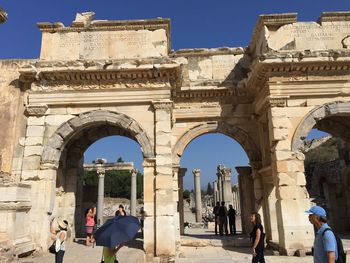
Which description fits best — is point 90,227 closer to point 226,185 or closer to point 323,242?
point 323,242

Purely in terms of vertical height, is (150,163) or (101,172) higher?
(101,172)

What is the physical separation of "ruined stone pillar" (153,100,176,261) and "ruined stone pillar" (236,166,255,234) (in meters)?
5.27

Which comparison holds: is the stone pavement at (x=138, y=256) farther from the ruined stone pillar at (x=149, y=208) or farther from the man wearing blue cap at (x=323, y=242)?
the man wearing blue cap at (x=323, y=242)

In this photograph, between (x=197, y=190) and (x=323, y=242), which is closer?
(x=323, y=242)

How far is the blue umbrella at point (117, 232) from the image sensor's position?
3.86 meters

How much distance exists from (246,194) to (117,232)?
9939mm

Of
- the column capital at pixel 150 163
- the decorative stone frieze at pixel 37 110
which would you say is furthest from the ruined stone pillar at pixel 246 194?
the decorative stone frieze at pixel 37 110

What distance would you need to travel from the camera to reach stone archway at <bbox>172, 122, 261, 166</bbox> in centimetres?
1148

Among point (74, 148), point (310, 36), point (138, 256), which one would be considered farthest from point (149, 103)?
point (310, 36)

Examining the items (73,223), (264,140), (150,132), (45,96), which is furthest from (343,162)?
(45,96)

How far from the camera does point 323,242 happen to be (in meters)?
3.34

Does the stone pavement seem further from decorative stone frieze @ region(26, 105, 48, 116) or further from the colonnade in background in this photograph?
the colonnade in background

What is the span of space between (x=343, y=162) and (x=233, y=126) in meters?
7.38

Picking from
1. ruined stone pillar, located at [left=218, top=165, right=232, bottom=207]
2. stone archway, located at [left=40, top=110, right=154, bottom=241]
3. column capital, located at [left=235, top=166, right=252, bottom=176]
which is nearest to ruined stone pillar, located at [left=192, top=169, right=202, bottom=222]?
ruined stone pillar, located at [left=218, top=165, right=232, bottom=207]
